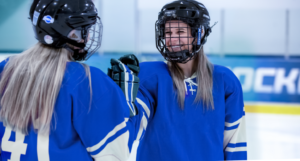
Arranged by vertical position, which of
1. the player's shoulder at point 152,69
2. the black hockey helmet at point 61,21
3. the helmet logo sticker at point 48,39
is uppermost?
the black hockey helmet at point 61,21

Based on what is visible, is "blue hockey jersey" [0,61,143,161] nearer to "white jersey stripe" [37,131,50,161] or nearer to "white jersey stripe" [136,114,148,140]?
"white jersey stripe" [37,131,50,161]

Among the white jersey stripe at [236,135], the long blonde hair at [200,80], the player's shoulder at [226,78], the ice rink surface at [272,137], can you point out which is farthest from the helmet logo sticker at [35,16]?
the ice rink surface at [272,137]

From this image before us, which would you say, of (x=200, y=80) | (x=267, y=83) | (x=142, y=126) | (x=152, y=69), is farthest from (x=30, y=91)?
(x=267, y=83)

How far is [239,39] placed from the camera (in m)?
4.67

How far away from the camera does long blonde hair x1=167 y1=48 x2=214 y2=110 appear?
1.10 metres

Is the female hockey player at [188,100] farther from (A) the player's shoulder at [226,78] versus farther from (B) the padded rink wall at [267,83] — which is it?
(B) the padded rink wall at [267,83]

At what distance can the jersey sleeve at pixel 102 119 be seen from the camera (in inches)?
29.8

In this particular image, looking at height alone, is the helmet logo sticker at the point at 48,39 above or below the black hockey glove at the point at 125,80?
above

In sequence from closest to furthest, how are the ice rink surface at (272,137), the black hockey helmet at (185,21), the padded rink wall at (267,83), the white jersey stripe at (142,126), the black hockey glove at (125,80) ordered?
the black hockey glove at (125,80), the white jersey stripe at (142,126), the black hockey helmet at (185,21), the ice rink surface at (272,137), the padded rink wall at (267,83)

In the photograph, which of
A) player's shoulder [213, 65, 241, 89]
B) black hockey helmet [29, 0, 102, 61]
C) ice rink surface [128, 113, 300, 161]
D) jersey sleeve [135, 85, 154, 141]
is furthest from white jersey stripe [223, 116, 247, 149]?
ice rink surface [128, 113, 300, 161]

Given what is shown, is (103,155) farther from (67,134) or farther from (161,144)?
(161,144)

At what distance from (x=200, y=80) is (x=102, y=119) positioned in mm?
528

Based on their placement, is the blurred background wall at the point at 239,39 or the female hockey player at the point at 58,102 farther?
the blurred background wall at the point at 239,39

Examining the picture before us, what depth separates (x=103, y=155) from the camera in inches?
31.1
